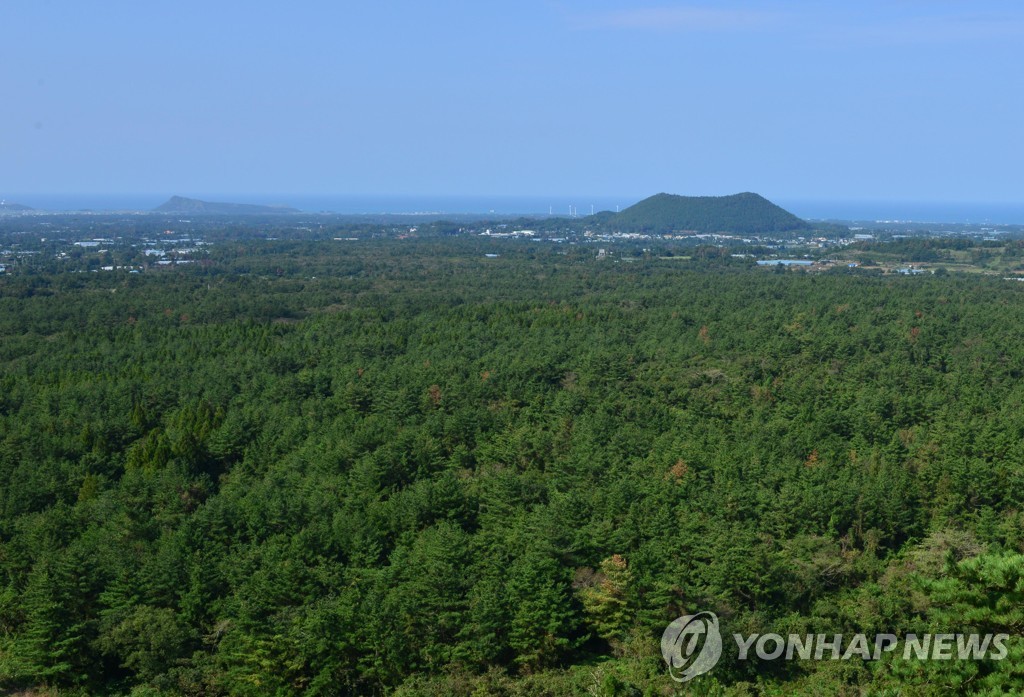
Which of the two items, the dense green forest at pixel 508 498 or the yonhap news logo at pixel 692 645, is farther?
the dense green forest at pixel 508 498

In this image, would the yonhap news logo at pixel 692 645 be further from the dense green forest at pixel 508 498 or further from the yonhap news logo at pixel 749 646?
the dense green forest at pixel 508 498

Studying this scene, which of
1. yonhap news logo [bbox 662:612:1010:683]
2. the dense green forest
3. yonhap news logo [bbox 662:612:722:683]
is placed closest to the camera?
yonhap news logo [bbox 662:612:1010:683]

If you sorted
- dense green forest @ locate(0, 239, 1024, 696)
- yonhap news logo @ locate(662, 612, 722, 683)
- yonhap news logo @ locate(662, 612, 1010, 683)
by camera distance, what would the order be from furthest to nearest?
dense green forest @ locate(0, 239, 1024, 696) < yonhap news logo @ locate(662, 612, 722, 683) < yonhap news logo @ locate(662, 612, 1010, 683)

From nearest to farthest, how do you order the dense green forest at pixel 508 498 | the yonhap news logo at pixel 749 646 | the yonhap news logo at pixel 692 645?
the yonhap news logo at pixel 749 646 < the yonhap news logo at pixel 692 645 < the dense green forest at pixel 508 498

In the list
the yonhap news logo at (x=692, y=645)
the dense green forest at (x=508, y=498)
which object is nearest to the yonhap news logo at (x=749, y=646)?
the yonhap news logo at (x=692, y=645)

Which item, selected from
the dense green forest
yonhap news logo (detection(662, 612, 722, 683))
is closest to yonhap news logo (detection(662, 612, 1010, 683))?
yonhap news logo (detection(662, 612, 722, 683))

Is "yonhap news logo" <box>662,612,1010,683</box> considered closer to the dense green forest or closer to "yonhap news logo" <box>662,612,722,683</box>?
"yonhap news logo" <box>662,612,722,683</box>

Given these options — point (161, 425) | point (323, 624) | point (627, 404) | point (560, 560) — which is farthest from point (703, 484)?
→ point (161, 425)

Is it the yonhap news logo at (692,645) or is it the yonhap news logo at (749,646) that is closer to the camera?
the yonhap news logo at (749,646)

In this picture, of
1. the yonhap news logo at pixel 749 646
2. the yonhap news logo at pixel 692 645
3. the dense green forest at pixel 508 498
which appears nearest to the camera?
the yonhap news logo at pixel 749 646
